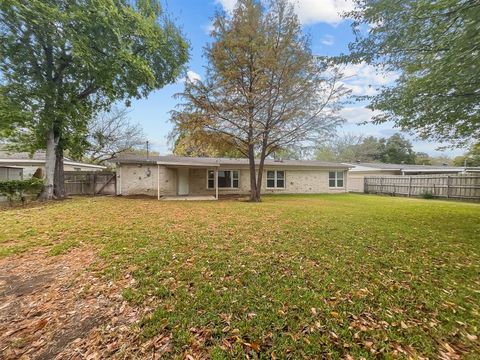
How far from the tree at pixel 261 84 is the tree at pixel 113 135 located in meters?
14.9

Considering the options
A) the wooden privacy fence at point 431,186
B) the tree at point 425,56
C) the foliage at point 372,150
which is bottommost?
the wooden privacy fence at point 431,186

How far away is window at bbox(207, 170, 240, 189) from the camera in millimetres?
17953

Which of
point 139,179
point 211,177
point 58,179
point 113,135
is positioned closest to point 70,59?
point 58,179

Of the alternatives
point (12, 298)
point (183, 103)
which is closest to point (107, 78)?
point (183, 103)

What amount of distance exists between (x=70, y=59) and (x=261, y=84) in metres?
9.63

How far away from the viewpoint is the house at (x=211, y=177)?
15.3m

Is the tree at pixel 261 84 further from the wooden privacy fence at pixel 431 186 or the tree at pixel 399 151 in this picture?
the tree at pixel 399 151

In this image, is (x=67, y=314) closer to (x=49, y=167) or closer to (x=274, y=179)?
(x=49, y=167)

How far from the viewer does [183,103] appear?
12.7 m

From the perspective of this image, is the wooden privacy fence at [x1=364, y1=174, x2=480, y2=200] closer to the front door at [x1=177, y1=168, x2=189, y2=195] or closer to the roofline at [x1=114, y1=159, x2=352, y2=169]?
the roofline at [x1=114, y1=159, x2=352, y2=169]

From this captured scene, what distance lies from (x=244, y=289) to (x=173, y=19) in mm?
15494

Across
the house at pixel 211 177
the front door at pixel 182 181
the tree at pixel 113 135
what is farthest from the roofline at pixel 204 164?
the tree at pixel 113 135

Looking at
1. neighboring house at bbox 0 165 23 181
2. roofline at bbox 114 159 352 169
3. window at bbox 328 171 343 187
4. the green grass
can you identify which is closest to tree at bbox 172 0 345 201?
roofline at bbox 114 159 352 169

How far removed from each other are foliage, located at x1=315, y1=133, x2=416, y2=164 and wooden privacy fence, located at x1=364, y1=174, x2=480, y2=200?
1413 cm
